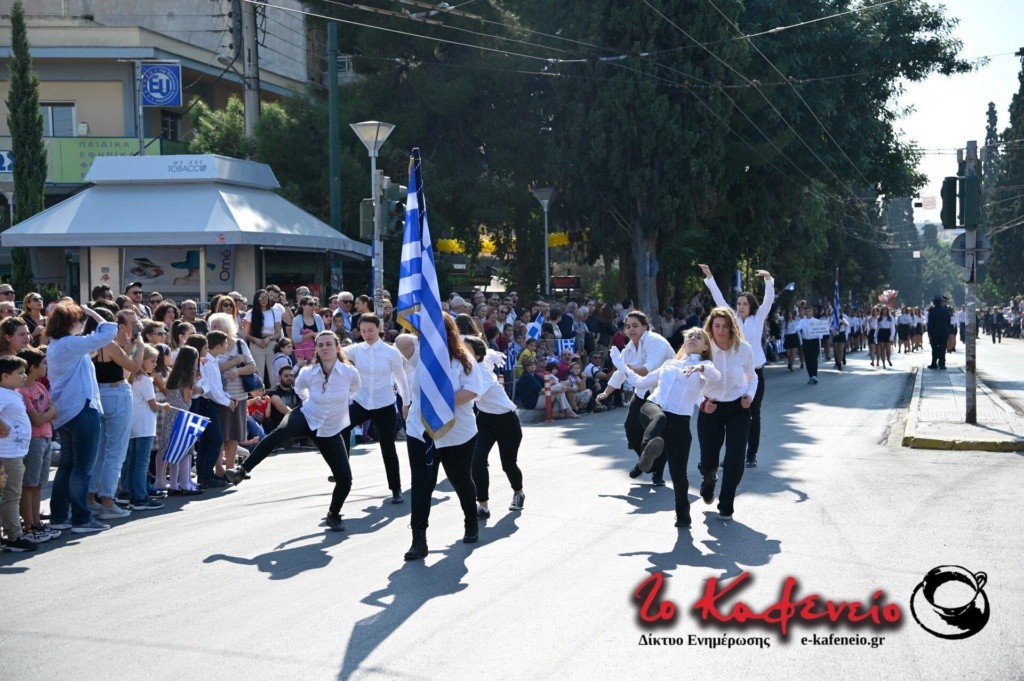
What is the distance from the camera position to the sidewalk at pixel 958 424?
13.9 metres

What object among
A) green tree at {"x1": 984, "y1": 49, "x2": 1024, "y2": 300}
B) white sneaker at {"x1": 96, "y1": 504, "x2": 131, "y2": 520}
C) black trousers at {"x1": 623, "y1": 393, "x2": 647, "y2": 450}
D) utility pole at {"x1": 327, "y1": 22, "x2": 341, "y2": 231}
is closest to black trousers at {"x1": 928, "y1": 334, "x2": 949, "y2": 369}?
utility pole at {"x1": 327, "y1": 22, "x2": 341, "y2": 231}

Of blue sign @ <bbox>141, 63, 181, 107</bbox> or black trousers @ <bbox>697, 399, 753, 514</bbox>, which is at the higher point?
blue sign @ <bbox>141, 63, 181, 107</bbox>

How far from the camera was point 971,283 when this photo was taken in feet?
53.6

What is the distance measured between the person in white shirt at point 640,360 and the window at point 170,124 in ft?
91.8

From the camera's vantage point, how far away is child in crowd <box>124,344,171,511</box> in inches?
423

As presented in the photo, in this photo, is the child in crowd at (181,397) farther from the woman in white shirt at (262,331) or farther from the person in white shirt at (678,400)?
the person in white shirt at (678,400)

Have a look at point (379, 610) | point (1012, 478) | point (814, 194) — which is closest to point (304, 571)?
point (379, 610)

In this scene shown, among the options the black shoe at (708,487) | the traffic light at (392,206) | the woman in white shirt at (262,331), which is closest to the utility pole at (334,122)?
the traffic light at (392,206)

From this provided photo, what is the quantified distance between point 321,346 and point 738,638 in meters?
4.82

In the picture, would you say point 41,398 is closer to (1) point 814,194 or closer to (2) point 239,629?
(2) point 239,629

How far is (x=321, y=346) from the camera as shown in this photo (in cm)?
980

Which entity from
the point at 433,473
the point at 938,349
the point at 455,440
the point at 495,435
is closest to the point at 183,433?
the point at 495,435

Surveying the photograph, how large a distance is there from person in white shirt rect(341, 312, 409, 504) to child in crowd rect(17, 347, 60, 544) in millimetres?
2748

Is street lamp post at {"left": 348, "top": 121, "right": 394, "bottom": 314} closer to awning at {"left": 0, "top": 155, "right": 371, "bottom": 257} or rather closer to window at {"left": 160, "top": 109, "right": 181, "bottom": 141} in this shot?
awning at {"left": 0, "top": 155, "right": 371, "bottom": 257}
